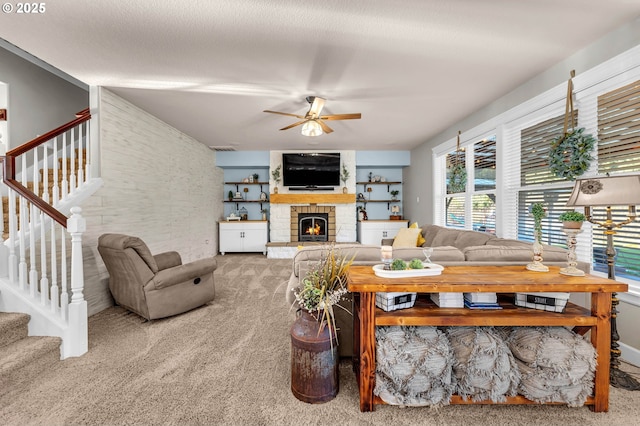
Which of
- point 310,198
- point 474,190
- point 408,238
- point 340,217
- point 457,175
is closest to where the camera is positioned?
point 474,190

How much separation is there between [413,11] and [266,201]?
550cm

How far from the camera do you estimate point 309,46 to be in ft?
7.45

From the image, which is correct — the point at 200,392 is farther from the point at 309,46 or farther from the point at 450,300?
the point at 309,46

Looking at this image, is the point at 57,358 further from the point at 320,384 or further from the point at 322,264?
the point at 322,264

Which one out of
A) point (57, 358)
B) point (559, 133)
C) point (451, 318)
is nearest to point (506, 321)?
point (451, 318)

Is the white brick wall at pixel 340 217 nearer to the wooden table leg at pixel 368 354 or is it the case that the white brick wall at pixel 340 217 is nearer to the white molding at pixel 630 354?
the white molding at pixel 630 354

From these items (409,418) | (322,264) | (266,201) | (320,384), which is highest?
(266,201)

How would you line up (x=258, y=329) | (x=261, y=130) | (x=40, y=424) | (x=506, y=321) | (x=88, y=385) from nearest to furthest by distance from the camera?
(x=40, y=424), (x=506, y=321), (x=88, y=385), (x=258, y=329), (x=261, y=130)

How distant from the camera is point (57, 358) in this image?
2.03 meters

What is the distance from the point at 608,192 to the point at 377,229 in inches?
190

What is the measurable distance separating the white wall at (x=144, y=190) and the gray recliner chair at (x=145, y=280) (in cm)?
42

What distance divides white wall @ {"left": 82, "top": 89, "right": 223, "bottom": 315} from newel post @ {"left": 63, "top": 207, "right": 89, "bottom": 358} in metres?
0.90

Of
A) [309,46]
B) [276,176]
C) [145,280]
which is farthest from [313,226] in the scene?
[309,46]

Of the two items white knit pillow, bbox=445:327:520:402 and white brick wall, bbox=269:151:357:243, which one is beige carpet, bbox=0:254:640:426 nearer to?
white knit pillow, bbox=445:327:520:402
